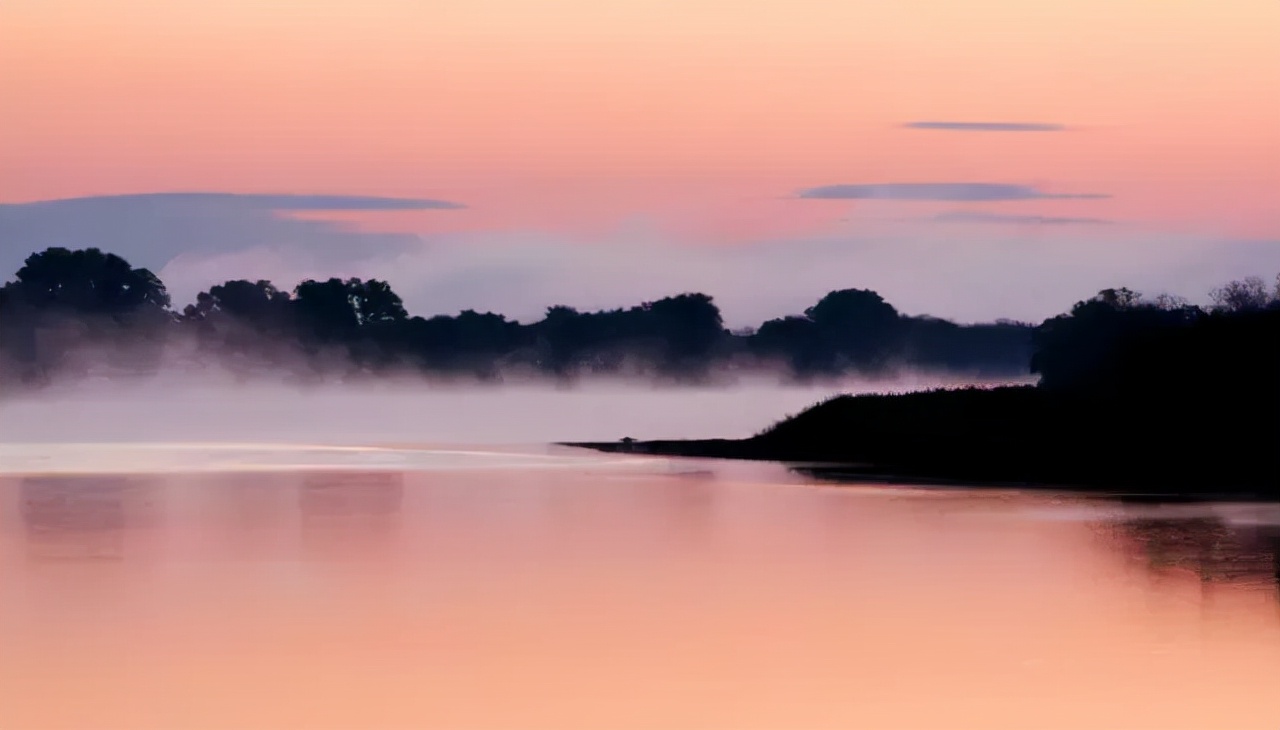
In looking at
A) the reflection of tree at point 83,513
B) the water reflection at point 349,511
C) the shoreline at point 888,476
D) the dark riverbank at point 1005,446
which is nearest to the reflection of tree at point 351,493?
the water reflection at point 349,511

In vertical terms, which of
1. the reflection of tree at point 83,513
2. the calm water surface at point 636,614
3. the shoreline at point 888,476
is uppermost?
the shoreline at point 888,476

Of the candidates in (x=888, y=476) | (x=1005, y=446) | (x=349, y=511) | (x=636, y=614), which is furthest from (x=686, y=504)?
(x=1005, y=446)

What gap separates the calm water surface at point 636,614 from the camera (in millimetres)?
12539

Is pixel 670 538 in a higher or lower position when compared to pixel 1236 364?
lower

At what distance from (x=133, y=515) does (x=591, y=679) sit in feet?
48.8

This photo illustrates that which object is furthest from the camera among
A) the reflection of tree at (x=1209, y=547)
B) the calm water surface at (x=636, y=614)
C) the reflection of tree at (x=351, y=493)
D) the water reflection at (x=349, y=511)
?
the reflection of tree at (x=351, y=493)

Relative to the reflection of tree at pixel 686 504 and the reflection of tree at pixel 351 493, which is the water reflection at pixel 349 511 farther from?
the reflection of tree at pixel 686 504

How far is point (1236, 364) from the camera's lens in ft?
123

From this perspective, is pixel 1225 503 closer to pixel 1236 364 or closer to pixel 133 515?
pixel 1236 364

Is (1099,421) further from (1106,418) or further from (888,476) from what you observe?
(888,476)

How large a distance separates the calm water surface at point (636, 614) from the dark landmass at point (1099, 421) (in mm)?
7172

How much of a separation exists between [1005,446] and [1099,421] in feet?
7.23

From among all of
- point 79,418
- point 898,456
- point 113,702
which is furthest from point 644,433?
point 113,702

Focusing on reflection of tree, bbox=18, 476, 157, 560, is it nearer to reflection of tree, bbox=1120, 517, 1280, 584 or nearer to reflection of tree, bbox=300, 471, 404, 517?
reflection of tree, bbox=300, 471, 404, 517
